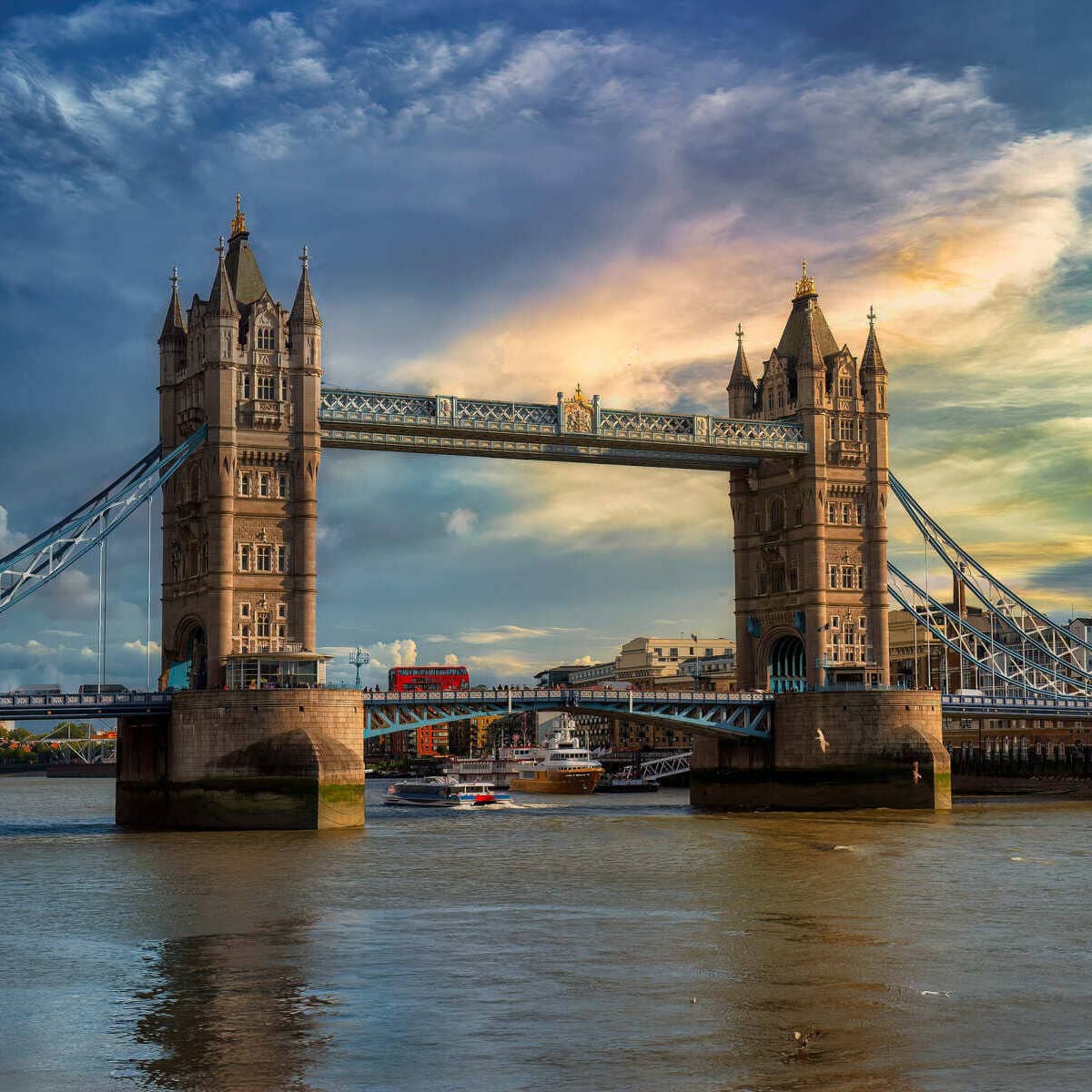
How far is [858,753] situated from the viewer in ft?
274

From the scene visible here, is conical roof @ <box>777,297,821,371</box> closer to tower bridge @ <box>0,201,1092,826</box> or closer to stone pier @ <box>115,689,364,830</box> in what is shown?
tower bridge @ <box>0,201,1092,826</box>

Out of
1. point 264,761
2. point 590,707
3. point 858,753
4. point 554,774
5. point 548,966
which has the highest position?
point 590,707

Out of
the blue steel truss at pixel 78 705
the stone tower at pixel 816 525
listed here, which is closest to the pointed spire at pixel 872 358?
the stone tower at pixel 816 525

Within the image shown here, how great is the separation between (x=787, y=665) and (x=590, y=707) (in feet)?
51.8

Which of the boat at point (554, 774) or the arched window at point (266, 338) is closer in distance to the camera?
the arched window at point (266, 338)

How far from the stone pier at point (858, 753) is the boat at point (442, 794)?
59.1 ft

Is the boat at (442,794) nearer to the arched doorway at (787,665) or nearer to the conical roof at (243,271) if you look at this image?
the arched doorway at (787,665)

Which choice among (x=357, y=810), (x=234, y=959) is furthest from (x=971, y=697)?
(x=234, y=959)

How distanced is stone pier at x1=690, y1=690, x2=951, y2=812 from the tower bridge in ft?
0.36

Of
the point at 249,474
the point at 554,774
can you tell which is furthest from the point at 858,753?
the point at 554,774

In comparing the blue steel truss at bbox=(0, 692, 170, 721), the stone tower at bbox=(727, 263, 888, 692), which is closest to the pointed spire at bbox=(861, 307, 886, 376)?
the stone tower at bbox=(727, 263, 888, 692)

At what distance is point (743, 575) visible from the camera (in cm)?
9562

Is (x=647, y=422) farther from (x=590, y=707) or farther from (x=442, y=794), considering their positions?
(x=442, y=794)

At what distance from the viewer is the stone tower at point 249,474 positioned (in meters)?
75.2
